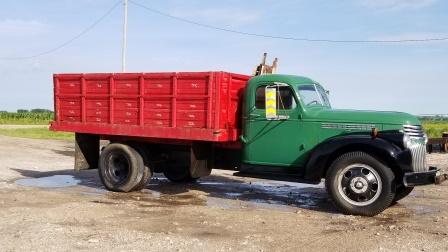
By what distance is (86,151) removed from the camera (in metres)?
11.9

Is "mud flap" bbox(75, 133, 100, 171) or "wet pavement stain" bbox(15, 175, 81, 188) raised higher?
"mud flap" bbox(75, 133, 100, 171)

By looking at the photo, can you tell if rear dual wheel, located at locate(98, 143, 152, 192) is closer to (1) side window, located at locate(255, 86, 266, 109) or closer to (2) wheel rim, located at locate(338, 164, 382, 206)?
(1) side window, located at locate(255, 86, 266, 109)

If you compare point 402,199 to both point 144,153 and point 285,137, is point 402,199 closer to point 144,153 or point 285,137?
point 285,137

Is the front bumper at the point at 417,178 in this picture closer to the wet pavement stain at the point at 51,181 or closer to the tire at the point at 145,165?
the tire at the point at 145,165

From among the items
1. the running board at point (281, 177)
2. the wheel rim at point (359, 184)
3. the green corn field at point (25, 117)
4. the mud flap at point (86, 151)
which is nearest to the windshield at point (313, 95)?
the running board at point (281, 177)

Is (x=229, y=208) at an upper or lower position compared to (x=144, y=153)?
lower

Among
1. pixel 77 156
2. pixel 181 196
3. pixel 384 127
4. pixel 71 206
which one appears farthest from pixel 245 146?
pixel 77 156

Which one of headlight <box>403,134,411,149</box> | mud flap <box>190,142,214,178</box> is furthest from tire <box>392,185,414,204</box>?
mud flap <box>190,142,214,178</box>

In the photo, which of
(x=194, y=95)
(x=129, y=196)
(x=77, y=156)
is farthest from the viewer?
(x=77, y=156)

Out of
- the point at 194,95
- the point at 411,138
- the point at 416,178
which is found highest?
the point at 194,95

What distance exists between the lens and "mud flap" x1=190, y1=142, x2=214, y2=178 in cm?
1026

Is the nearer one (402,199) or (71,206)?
(71,206)

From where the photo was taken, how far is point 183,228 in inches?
289

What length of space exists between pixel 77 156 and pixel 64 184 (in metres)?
0.85
